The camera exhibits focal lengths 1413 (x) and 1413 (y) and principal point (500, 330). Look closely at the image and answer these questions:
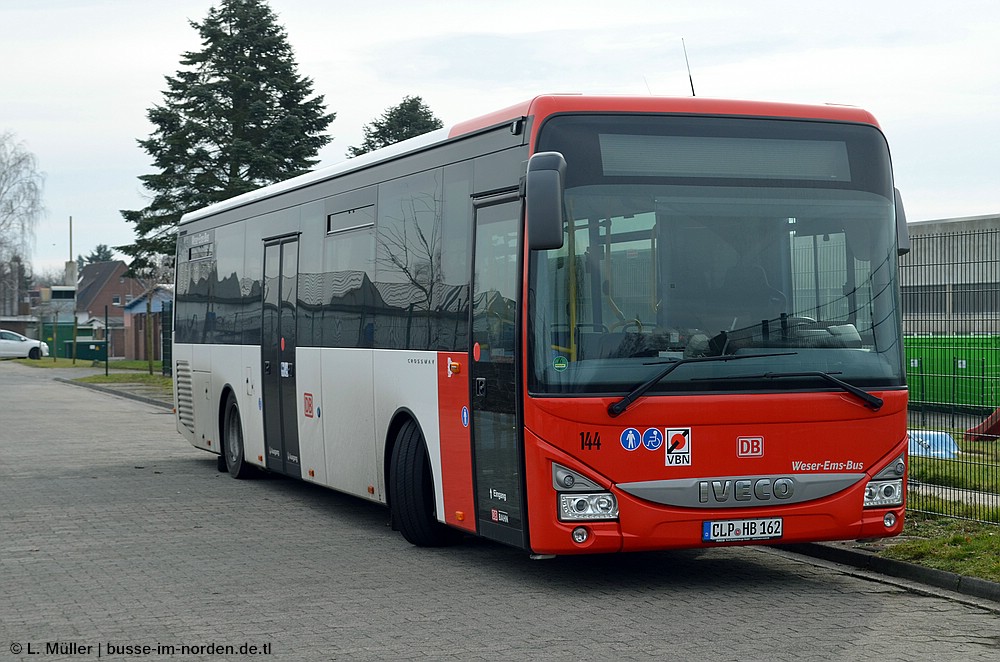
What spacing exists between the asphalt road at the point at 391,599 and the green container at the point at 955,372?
1.97 meters

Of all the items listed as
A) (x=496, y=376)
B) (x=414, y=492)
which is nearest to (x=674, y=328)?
(x=496, y=376)

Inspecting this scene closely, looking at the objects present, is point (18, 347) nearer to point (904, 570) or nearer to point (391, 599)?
point (391, 599)

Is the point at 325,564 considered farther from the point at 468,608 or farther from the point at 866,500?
the point at 866,500

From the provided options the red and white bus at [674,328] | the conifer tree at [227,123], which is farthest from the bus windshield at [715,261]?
the conifer tree at [227,123]

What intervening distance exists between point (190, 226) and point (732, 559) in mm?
10485

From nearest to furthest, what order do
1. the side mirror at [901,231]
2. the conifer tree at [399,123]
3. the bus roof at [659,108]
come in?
the bus roof at [659,108]
the side mirror at [901,231]
the conifer tree at [399,123]

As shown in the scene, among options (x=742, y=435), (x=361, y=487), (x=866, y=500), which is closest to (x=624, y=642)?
(x=742, y=435)

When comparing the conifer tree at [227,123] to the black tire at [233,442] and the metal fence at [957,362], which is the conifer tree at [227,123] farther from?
the metal fence at [957,362]

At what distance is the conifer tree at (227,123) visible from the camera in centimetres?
4469

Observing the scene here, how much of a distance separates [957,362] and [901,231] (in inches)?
99.8

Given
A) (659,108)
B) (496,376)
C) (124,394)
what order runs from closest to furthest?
(659,108), (496,376), (124,394)

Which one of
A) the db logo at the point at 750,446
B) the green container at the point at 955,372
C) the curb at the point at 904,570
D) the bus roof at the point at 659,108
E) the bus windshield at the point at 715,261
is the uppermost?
the bus roof at the point at 659,108

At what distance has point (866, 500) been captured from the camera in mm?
9023

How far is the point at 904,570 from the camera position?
31.5ft
